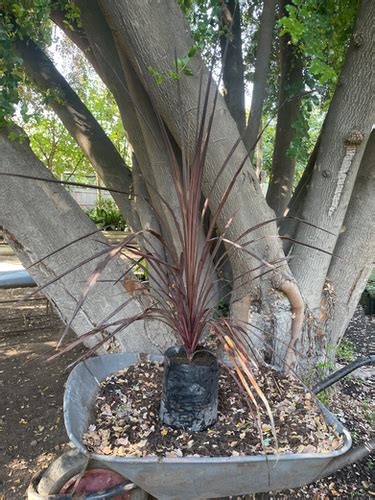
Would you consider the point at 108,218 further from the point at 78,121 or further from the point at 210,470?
the point at 210,470

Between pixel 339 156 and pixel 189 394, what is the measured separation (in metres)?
1.40

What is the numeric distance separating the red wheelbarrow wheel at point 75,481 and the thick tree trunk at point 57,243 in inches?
28.7

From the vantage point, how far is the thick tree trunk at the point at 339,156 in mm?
1848

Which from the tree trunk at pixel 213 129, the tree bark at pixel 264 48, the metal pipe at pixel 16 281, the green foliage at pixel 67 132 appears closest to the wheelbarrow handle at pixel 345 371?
the tree trunk at pixel 213 129

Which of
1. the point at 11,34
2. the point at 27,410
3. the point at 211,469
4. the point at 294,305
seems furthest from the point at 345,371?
the point at 11,34

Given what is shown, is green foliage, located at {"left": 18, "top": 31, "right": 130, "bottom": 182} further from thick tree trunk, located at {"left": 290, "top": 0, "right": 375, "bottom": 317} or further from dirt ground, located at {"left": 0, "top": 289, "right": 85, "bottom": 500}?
thick tree trunk, located at {"left": 290, "top": 0, "right": 375, "bottom": 317}

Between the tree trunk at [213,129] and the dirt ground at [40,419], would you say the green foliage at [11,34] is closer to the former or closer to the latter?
the tree trunk at [213,129]

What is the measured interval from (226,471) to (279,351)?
913 mm

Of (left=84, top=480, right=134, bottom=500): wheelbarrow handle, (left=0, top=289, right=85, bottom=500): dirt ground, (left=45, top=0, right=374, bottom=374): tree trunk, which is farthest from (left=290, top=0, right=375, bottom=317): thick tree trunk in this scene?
(left=0, top=289, right=85, bottom=500): dirt ground

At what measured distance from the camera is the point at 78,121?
2.53 meters

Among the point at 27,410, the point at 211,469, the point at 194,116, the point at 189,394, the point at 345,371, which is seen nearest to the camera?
the point at 211,469

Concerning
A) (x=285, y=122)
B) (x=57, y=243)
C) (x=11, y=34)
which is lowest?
(x=57, y=243)

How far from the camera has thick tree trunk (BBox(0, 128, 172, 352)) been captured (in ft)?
6.12

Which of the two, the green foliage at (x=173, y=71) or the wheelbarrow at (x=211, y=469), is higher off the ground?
the green foliage at (x=173, y=71)
